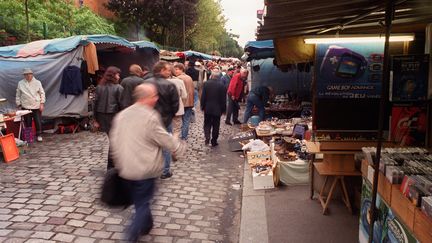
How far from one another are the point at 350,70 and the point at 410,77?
0.89 meters

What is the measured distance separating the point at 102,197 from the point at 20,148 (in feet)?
18.9

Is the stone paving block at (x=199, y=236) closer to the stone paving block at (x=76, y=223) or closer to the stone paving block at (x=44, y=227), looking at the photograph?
the stone paving block at (x=76, y=223)

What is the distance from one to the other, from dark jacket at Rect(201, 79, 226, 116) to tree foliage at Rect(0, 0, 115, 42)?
13312 millimetres

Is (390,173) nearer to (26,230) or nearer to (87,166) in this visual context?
(26,230)

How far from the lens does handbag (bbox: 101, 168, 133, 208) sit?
13.6ft

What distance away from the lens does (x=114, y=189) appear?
4.16 m

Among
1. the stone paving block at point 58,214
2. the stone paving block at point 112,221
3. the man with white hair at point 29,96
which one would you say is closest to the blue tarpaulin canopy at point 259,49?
the man with white hair at point 29,96

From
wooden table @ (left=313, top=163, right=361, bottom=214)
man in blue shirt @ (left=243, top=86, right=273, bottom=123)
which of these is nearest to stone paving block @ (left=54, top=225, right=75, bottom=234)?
wooden table @ (left=313, top=163, right=361, bottom=214)

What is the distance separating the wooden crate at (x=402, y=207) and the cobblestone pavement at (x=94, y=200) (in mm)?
2256

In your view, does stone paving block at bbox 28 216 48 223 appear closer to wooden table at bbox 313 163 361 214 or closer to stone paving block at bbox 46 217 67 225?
stone paving block at bbox 46 217 67 225

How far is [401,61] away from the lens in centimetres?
461

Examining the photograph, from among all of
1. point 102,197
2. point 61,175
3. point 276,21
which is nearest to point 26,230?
point 102,197

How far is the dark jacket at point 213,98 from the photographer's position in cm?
957

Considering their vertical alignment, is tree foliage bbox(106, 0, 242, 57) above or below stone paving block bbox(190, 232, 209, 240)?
above
